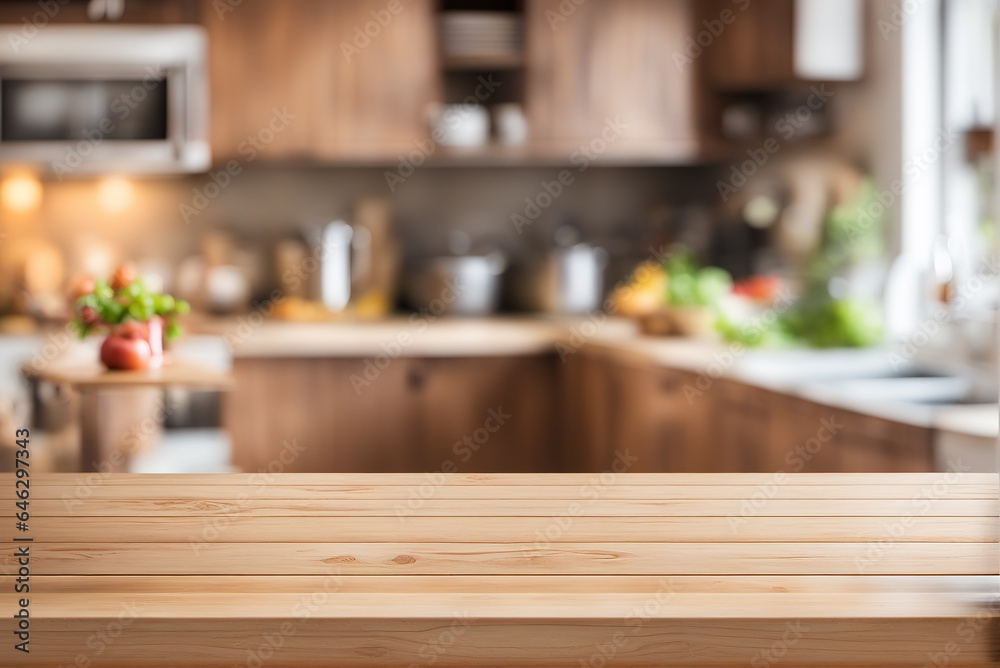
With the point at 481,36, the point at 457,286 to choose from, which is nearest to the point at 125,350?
the point at 457,286

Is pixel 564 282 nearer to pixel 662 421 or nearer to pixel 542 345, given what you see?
pixel 542 345

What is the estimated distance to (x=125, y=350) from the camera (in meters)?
1.96

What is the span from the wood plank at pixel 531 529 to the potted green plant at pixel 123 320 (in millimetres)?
1023

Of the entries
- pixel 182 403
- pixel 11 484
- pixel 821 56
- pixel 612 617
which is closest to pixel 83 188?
pixel 182 403

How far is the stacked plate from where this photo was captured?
3.63m

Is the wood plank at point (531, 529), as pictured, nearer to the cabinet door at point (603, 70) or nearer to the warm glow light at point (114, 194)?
the cabinet door at point (603, 70)

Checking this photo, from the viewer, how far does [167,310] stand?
206cm

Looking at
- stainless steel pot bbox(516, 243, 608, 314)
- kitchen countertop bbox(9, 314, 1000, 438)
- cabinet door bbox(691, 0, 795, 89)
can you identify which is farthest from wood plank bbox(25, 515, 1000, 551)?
stainless steel pot bbox(516, 243, 608, 314)

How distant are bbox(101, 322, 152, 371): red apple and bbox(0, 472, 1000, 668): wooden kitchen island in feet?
3.17

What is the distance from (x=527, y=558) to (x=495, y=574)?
0.03 meters

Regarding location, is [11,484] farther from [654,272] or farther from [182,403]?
[654,272]

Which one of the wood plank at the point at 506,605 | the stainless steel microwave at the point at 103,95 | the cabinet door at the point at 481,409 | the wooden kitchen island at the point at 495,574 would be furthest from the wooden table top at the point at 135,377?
the stainless steel microwave at the point at 103,95

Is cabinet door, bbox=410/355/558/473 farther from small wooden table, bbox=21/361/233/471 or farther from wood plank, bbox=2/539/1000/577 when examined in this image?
wood plank, bbox=2/539/1000/577

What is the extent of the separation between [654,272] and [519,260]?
24.9 inches
